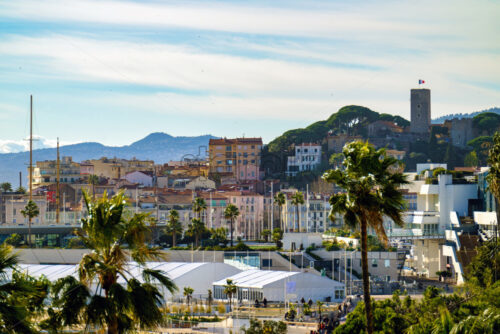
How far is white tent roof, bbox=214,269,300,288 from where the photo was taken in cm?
5525

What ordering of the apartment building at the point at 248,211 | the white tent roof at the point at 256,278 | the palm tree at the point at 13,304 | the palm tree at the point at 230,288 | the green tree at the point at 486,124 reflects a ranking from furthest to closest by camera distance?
the green tree at the point at 486,124 → the apartment building at the point at 248,211 → the white tent roof at the point at 256,278 → the palm tree at the point at 230,288 → the palm tree at the point at 13,304

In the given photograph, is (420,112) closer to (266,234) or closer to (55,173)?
(55,173)

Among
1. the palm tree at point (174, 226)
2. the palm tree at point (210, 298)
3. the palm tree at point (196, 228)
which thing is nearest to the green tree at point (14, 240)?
the palm tree at point (174, 226)

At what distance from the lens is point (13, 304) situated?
688 inches

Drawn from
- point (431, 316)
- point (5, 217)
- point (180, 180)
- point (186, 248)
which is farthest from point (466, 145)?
point (431, 316)

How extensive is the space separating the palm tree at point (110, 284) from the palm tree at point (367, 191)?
240 inches

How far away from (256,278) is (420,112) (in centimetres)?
14078

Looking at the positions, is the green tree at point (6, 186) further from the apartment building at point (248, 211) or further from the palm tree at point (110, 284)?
the palm tree at point (110, 284)

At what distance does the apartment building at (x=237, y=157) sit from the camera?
15562cm

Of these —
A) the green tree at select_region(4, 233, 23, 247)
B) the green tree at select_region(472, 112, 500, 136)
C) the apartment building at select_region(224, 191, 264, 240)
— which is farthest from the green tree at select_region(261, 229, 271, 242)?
the green tree at select_region(472, 112, 500, 136)

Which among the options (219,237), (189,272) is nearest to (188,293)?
(189,272)

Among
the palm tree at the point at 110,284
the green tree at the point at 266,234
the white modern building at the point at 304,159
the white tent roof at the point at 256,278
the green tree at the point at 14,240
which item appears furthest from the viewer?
the white modern building at the point at 304,159

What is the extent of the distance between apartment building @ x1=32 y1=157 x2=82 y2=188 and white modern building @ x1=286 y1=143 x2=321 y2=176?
3617 cm

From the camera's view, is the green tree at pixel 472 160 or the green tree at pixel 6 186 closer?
the green tree at pixel 6 186
